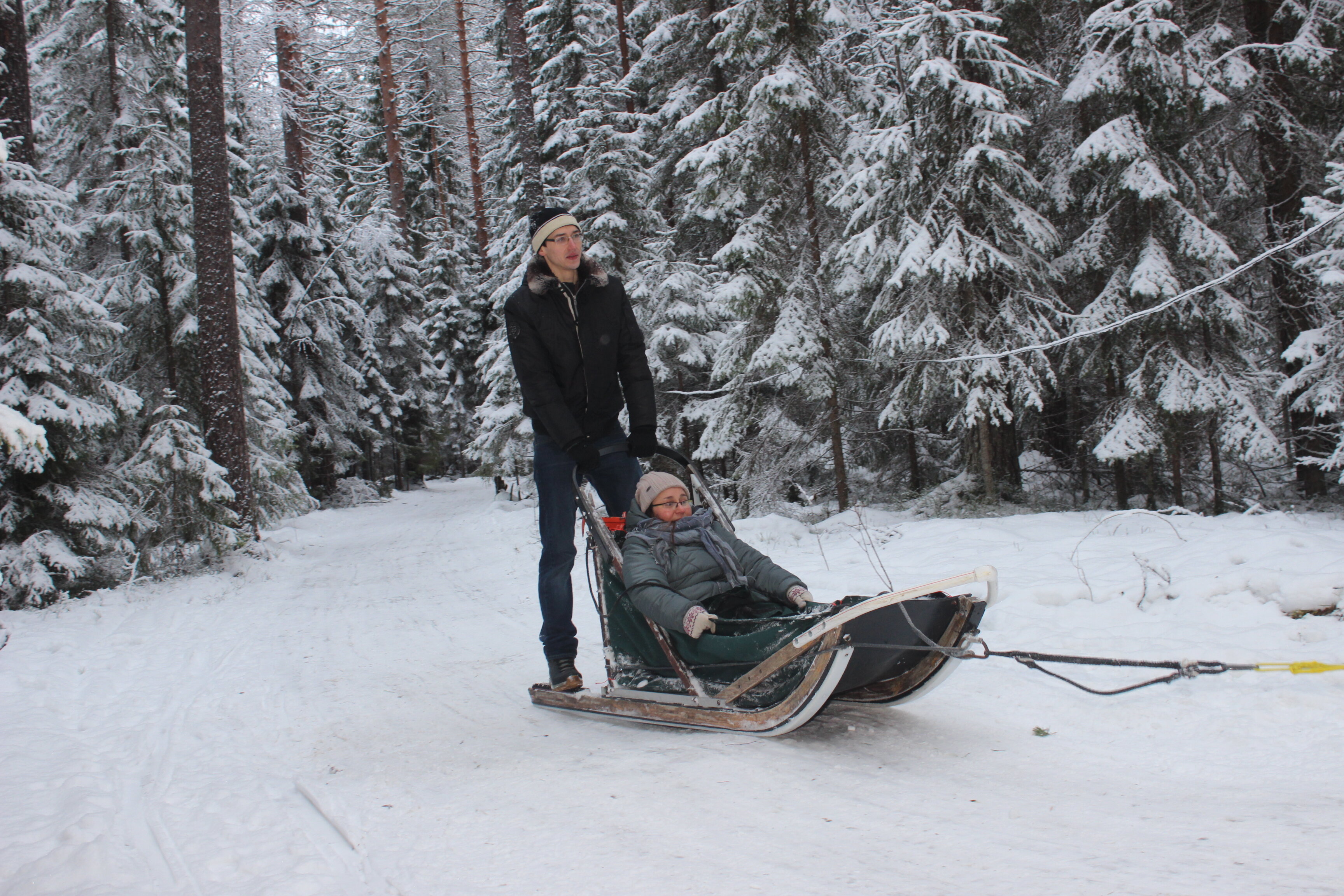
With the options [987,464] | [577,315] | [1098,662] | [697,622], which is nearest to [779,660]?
[697,622]

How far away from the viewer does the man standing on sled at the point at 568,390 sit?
13.8 feet

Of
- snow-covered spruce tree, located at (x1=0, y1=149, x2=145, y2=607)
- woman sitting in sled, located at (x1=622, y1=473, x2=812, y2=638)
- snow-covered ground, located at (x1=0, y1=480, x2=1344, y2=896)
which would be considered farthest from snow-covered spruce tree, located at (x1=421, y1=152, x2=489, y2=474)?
woman sitting in sled, located at (x1=622, y1=473, x2=812, y2=638)

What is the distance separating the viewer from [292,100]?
66.9 feet

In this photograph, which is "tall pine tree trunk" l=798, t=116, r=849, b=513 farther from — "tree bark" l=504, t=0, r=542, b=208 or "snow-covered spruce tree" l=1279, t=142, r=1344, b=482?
"tree bark" l=504, t=0, r=542, b=208

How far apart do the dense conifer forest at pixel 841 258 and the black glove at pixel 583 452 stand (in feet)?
13.6

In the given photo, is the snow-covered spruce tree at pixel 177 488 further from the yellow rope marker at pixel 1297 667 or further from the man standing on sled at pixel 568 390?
the yellow rope marker at pixel 1297 667

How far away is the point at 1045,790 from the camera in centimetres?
294

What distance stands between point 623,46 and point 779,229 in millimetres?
9426

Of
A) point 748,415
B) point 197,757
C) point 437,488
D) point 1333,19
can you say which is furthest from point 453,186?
→ point 197,757

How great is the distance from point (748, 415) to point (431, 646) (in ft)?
23.2

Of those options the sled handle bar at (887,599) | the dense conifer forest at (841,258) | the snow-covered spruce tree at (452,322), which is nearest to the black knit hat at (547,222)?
the sled handle bar at (887,599)

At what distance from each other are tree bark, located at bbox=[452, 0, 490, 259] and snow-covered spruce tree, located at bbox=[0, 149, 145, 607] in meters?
19.6

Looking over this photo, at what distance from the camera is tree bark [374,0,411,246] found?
1072 inches

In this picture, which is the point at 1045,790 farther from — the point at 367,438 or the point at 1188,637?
the point at 367,438
